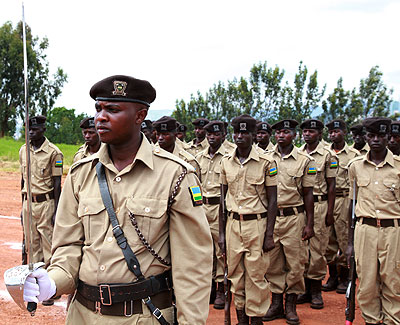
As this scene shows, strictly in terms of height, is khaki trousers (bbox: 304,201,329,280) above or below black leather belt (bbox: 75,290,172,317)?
below

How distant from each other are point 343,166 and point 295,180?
7.45 ft

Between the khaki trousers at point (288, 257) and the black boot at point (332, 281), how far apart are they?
5.28 feet

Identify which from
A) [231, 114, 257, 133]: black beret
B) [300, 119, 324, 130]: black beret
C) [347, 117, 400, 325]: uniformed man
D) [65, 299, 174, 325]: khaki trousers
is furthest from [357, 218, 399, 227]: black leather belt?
[65, 299, 174, 325]: khaki trousers

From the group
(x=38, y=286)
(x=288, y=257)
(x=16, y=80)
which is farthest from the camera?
(x=16, y=80)

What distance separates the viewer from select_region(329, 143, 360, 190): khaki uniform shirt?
322 inches

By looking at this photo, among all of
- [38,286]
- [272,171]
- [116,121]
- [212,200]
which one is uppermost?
[116,121]

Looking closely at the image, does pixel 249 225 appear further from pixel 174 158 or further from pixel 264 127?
pixel 174 158

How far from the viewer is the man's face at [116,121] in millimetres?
2582

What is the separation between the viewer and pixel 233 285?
18.5ft

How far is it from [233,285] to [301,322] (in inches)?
45.0

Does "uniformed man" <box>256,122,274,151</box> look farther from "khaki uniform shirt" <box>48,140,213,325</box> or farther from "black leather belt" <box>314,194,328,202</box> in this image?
"khaki uniform shirt" <box>48,140,213,325</box>

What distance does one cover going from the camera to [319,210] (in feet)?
24.3

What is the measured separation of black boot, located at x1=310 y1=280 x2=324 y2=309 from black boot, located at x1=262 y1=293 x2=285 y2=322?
624 millimetres

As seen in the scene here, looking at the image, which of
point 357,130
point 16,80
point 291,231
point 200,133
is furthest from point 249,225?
point 16,80
